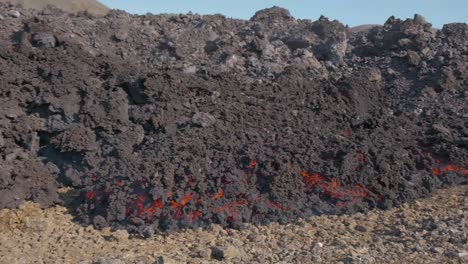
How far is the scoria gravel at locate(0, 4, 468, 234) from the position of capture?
579 cm

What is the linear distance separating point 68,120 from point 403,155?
3.63 metres

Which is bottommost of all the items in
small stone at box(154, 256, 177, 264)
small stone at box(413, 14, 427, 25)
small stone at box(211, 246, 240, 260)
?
small stone at box(154, 256, 177, 264)

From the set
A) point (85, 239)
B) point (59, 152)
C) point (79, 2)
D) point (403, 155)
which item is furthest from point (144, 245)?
point (79, 2)

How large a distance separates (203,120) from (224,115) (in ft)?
0.91

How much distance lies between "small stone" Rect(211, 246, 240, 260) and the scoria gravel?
639mm

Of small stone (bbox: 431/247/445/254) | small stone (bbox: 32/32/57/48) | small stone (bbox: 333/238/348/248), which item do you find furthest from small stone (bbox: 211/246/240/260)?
small stone (bbox: 32/32/57/48)

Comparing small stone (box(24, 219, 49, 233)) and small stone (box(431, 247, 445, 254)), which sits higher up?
small stone (box(431, 247, 445, 254))

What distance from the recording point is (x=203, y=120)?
6898 millimetres

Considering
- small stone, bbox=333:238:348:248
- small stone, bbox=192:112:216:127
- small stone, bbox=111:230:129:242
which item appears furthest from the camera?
small stone, bbox=192:112:216:127

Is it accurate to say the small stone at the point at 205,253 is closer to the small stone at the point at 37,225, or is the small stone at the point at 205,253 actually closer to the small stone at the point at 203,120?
the small stone at the point at 37,225

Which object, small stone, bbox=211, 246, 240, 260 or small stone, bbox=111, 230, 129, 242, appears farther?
small stone, bbox=111, 230, 129, 242

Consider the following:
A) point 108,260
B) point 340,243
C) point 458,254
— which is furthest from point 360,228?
point 108,260

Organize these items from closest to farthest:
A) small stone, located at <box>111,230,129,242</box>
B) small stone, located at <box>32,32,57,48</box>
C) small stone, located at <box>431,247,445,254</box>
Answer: small stone, located at <box>431,247,445,254</box> → small stone, located at <box>111,230,129,242</box> → small stone, located at <box>32,32,57,48</box>

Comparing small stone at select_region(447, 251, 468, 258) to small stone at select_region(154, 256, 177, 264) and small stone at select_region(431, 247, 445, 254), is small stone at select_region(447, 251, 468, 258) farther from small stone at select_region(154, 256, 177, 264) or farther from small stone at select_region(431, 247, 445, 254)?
small stone at select_region(154, 256, 177, 264)
